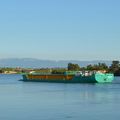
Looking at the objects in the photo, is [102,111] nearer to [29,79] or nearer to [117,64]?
[29,79]

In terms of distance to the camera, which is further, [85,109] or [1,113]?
[85,109]

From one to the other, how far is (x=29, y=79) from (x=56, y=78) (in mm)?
7996

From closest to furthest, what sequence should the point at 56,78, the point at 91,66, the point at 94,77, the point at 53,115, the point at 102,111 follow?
the point at 53,115
the point at 102,111
the point at 94,77
the point at 56,78
the point at 91,66

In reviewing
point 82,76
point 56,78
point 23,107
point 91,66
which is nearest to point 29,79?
point 56,78

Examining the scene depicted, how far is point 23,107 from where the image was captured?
3528 centimetres

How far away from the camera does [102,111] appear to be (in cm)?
3262

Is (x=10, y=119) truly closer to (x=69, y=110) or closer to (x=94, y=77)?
(x=69, y=110)

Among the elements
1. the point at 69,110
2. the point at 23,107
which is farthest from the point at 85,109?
the point at 23,107

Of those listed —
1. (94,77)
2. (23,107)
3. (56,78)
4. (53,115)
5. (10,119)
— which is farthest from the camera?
(56,78)

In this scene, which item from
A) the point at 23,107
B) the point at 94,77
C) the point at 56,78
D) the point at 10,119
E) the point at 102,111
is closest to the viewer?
the point at 10,119

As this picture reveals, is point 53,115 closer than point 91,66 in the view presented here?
Yes

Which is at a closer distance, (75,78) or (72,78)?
(75,78)

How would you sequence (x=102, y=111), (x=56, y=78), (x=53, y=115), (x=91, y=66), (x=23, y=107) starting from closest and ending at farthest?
1. (x=53, y=115)
2. (x=102, y=111)
3. (x=23, y=107)
4. (x=56, y=78)
5. (x=91, y=66)

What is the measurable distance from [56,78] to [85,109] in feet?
208
